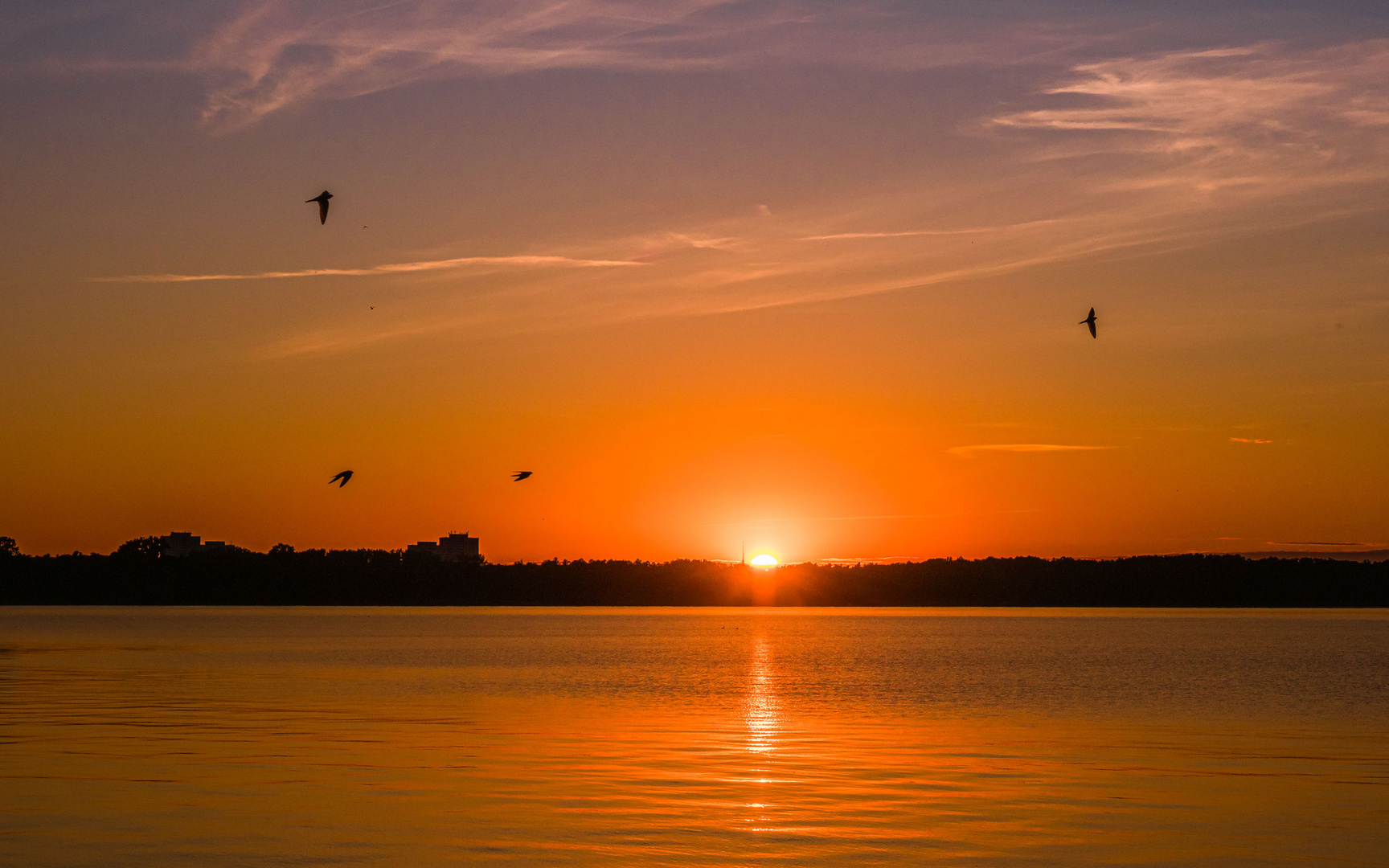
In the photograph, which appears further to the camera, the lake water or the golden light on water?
the golden light on water

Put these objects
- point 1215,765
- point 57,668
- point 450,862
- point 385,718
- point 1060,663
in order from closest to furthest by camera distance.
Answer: point 450,862 < point 1215,765 < point 385,718 < point 57,668 < point 1060,663

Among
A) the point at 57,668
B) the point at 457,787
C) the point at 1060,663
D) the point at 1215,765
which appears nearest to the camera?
the point at 457,787

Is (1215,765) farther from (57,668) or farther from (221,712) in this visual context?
(57,668)

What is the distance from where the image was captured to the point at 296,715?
4381 centimetres

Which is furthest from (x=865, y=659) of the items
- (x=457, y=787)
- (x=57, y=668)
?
(x=457, y=787)

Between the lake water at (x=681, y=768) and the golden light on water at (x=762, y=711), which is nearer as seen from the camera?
the lake water at (x=681, y=768)

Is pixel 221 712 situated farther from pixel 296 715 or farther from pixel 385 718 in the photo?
pixel 385 718

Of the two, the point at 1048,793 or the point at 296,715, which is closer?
the point at 1048,793

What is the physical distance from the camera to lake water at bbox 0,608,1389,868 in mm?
21094

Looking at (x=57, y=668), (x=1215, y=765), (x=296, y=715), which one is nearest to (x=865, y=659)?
(x=57, y=668)

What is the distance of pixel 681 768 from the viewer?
1210 inches

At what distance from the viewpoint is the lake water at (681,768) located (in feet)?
69.2

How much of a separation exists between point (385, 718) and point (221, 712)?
206 inches

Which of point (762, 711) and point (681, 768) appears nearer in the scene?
point (681, 768)
